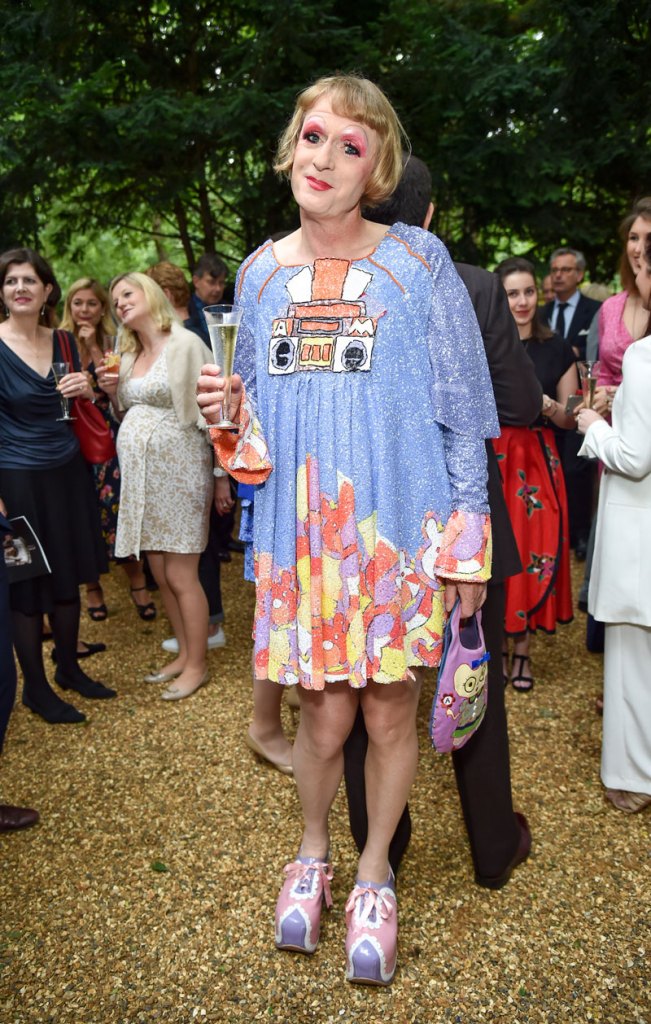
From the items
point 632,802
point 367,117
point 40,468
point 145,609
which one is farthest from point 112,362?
point 632,802

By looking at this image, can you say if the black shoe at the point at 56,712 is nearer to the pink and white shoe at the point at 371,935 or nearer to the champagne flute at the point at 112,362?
the champagne flute at the point at 112,362

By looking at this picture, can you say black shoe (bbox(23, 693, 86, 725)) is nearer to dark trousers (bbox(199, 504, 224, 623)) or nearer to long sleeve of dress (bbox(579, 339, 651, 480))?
dark trousers (bbox(199, 504, 224, 623))

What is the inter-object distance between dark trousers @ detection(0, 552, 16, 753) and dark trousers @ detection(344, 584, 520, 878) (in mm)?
1216

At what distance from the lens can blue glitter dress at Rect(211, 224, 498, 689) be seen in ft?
6.40

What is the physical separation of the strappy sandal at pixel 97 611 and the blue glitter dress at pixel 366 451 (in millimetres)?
3734

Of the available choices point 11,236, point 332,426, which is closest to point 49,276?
point 332,426

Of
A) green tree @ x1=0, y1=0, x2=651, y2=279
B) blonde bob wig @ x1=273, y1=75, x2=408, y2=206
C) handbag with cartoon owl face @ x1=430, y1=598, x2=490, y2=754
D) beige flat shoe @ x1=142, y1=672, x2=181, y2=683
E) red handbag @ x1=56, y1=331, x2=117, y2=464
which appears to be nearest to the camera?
blonde bob wig @ x1=273, y1=75, x2=408, y2=206

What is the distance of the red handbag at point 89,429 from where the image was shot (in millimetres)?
4074

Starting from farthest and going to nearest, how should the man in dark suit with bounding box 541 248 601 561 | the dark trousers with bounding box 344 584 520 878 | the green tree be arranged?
1. the man in dark suit with bounding box 541 248 601 561
2. the green tree
3. the dark trousers with bounding box 344 584 520 878

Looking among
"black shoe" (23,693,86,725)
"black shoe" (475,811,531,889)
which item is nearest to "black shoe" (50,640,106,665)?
"black shoe" (23,693,86,725)

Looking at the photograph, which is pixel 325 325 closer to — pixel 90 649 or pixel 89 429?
pixel 89 429

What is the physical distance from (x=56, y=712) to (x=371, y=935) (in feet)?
7.58

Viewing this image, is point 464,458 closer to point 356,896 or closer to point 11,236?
point 356,896

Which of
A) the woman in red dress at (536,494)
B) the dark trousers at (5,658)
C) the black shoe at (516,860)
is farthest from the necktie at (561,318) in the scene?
the dark trousers at (5,658)
